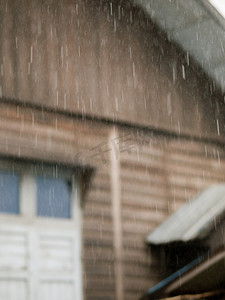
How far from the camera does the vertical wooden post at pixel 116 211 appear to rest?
957cm

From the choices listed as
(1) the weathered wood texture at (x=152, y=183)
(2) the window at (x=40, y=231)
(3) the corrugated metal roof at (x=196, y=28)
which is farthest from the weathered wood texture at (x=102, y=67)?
(2) the window at (x=40, y=231)

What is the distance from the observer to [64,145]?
9602 millimetres

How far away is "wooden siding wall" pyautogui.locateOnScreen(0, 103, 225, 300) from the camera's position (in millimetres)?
9227

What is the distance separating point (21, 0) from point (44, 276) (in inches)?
151

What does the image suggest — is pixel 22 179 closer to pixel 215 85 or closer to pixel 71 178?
pixel 71 178

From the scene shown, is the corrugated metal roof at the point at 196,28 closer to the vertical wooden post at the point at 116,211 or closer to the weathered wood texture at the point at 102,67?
the weathered wood texture at the point at 102,67

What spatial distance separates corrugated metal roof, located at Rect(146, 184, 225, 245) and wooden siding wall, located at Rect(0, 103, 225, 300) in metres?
0.23

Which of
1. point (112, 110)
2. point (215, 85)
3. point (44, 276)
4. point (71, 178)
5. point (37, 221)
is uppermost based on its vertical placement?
point (215, 85)

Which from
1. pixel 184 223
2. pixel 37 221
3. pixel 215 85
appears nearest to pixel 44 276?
pixel 37 221

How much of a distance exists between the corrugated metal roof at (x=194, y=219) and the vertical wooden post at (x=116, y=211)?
53 cm

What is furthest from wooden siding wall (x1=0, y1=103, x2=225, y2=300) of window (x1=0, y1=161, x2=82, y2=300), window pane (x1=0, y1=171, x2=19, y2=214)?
window pane (x1=0, y1=171, x2=19, y2=214)

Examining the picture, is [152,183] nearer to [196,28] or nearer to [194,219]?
[194,219]

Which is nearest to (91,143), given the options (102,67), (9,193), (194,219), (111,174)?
(111,174)

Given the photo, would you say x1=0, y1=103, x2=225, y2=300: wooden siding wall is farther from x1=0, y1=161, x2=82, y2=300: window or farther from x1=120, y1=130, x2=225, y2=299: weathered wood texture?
x1=0, y1=161, x2=82, y2=300: window
